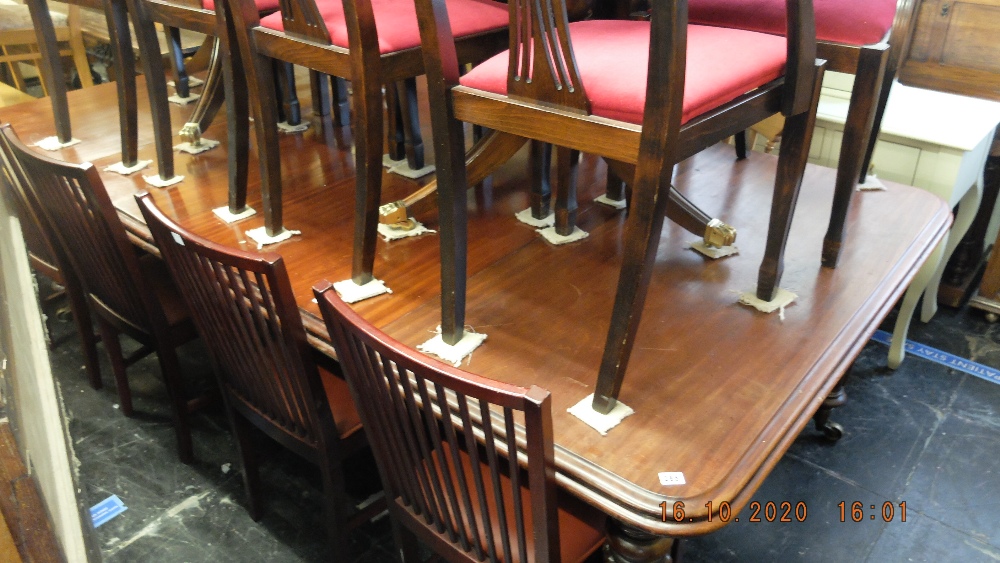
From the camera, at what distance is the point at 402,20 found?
1377 mm

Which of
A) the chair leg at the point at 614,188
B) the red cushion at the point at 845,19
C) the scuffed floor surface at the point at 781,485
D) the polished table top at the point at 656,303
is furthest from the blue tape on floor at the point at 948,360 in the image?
the red cushion at the point at 845,19

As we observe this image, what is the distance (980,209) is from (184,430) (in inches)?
90.6

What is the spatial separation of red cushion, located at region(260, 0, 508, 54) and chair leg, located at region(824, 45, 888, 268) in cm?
64

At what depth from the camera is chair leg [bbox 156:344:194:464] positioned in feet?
5.22

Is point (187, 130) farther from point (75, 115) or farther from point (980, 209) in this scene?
point (980, 209)

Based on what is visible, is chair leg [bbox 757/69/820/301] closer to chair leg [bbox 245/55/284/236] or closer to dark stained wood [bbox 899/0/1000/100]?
dark stained wood [bbox 899/0/1000/100]

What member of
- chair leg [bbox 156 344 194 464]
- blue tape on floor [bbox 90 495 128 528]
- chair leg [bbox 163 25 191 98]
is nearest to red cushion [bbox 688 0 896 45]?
chair leg [bbox 156 344 194 464]

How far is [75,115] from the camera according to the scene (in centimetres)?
239

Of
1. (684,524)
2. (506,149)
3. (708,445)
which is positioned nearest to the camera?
(684,524)

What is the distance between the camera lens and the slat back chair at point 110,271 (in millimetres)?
1366

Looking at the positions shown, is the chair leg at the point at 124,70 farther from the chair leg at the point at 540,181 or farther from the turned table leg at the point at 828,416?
the turned table leg at the point at 828,416

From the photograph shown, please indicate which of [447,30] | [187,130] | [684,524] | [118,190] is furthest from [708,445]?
[187,130]

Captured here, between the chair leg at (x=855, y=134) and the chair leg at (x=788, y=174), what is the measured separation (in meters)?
0.02

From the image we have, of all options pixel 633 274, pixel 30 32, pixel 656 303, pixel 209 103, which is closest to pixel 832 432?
pixel 656 303
